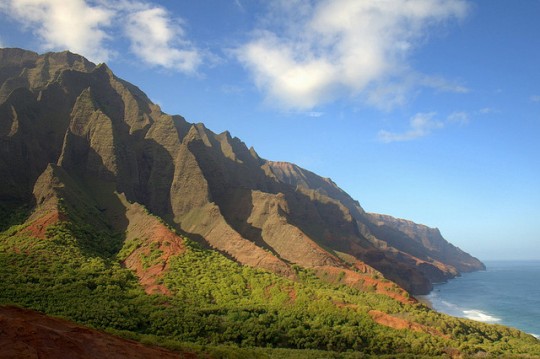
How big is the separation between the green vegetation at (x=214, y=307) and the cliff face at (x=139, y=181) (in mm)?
4590

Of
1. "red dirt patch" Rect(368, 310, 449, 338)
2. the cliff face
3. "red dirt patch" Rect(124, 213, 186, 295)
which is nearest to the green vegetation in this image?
"red dirt patch" Rect(368, 310, 449, 338)

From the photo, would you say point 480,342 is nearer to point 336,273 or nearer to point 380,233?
point 336,273

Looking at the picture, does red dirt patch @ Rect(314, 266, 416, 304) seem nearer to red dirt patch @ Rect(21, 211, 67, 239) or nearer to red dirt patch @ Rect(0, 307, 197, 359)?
red dirt patch @ Rect(21, 211, 67, 239)

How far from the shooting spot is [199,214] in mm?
75875

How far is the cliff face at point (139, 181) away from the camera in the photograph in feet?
208

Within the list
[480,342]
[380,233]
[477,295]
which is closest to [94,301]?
[480,342]

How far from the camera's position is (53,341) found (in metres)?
15.5

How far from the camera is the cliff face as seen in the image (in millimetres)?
63531

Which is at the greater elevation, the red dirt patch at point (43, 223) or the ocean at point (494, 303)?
the red dirt patch at point (43, 223)

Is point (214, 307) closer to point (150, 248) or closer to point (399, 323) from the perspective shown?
point (150, 248)

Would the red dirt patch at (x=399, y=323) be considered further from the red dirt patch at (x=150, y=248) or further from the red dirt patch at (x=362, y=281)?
the red dirt patch at (x=150, y=248)

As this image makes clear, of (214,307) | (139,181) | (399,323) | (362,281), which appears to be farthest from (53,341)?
(139,181)

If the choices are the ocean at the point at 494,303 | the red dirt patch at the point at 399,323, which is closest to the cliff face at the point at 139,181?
the ocean at the point at 494,303

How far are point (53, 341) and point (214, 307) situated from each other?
26750 millimetres
